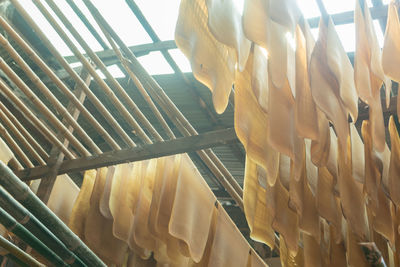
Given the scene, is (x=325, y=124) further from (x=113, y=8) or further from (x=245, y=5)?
(x=113, y=8)

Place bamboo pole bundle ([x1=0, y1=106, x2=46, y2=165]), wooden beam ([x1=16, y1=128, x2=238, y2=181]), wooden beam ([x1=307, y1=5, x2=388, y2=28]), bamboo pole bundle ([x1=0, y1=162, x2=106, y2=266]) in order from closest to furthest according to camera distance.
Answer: bamboo pole bundle ([x1=0, y1=162, x2=106, y2=266]), wooden beam ([x1=307, y1=5, x2=388, y2=28]), wooden beam ([x1=16, y1=128, x2=238, y2=181]), bamboo pole bundle ([x1=0, y1=106, x2=46, y2=165])

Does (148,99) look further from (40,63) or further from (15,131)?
(15,131)

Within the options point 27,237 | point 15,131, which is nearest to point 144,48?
point 15,131

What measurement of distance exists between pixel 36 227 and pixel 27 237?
6cm

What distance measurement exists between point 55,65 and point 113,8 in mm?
1419

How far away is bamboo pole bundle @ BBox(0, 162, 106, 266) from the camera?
1.17 metres

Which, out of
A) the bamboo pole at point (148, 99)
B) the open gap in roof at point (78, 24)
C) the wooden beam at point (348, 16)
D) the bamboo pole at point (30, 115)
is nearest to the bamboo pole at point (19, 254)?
the bamboo pole at point (148, 99)

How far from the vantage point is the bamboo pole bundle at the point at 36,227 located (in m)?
1.22

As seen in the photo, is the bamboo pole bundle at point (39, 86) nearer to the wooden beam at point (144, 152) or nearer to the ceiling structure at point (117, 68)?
the ceiling structure at point (117, 68)

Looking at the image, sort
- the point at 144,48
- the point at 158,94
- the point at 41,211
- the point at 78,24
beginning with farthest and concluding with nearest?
the point at 144,48 < the point at 78,24 < the point at 158,94 < the point at 41,211

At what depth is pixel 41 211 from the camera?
1.28 metres

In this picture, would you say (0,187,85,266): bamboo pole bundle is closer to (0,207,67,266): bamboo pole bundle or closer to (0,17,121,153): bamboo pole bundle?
(0,207,67,266): bamboo pole bundle

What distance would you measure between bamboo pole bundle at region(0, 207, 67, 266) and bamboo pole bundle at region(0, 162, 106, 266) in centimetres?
5

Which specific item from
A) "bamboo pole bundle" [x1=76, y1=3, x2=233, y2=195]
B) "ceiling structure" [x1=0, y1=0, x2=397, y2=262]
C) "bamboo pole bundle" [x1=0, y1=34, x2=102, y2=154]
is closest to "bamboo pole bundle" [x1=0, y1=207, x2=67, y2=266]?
"ceiling structure" [x1=0, y1=0, x2=397, y2=262]
